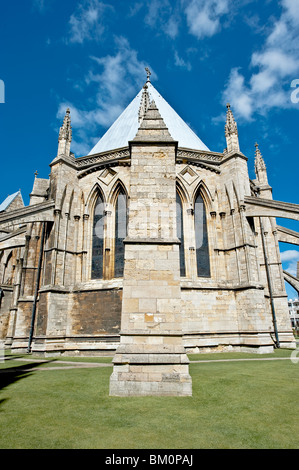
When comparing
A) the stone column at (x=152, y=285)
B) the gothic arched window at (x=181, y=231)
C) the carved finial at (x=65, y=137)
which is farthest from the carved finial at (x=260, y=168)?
the stone column at (x=152, y=285)

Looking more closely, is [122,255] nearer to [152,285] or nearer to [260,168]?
[152,285]

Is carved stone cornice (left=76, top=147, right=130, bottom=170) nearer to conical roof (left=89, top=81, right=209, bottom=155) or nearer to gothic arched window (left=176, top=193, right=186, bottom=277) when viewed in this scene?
conical roof (left=89, top=81, right=209, bottom=155)

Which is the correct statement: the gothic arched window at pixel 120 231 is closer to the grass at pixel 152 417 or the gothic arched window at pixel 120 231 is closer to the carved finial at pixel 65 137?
the carved finial at pixel 65 137

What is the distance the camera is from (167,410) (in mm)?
4477

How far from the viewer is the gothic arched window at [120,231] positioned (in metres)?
15.1

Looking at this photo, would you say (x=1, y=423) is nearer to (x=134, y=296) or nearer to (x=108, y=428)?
(x=108, y=428)

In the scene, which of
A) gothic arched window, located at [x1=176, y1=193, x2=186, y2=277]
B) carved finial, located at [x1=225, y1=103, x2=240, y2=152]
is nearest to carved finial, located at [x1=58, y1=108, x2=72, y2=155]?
gothic arched window, located at [x1=176, y1=193, x2=186, y2=277]

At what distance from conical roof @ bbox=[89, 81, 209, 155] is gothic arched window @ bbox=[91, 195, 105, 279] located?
18.5ft

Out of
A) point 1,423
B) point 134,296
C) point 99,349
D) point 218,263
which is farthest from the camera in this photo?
point 218,263

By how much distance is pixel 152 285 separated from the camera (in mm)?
6312

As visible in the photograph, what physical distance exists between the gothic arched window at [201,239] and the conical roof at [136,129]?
531 centimetres

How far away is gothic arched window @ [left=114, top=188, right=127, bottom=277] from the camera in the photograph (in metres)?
15.1
